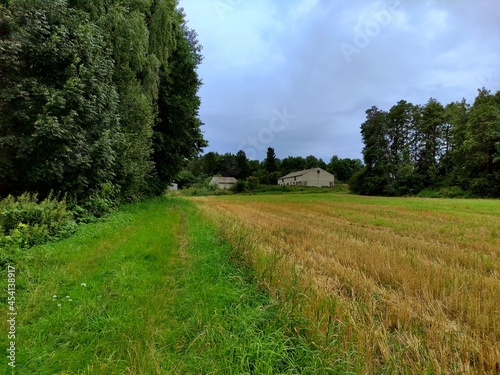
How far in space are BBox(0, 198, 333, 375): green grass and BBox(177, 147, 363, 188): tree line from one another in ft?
256

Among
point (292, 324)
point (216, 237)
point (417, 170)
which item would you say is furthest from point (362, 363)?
point (417, 170)

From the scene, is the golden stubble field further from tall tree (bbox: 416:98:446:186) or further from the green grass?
tall tree (bbox: 416:98:446:186)

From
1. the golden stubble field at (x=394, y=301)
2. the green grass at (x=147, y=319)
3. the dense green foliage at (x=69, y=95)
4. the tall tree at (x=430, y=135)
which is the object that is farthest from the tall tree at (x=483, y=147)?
the green grass at (x=147, y=319)

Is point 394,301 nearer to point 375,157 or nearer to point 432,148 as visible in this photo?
point 375,157

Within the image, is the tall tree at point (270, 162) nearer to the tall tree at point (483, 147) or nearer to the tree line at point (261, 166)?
the tree line at point (261, 166)

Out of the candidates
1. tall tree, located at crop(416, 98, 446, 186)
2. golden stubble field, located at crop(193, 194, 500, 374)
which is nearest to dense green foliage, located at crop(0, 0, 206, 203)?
golden stubble field, located at crop(193, 194, 500, 374)

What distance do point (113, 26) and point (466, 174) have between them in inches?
1951

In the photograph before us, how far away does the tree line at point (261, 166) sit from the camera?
297 feet

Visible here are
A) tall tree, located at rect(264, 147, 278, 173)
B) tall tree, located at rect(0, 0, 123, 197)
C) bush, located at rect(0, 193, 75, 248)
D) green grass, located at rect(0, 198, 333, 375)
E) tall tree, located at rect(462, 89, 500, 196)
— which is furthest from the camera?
tall tree, located at rect(264, 147, 278, 173)

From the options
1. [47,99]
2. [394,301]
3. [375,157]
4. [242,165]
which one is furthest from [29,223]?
[242,165]

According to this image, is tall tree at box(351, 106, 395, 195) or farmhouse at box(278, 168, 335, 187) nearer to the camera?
tall tree at box(351, 106, 395, 195)

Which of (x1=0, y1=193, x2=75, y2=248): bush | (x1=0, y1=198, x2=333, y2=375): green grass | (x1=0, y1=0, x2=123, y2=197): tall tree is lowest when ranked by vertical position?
(x1=0, y1=198, x2=333, y2=375): green grass

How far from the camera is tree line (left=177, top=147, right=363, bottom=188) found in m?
90.6

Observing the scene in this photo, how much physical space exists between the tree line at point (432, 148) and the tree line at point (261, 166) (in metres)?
33.0
